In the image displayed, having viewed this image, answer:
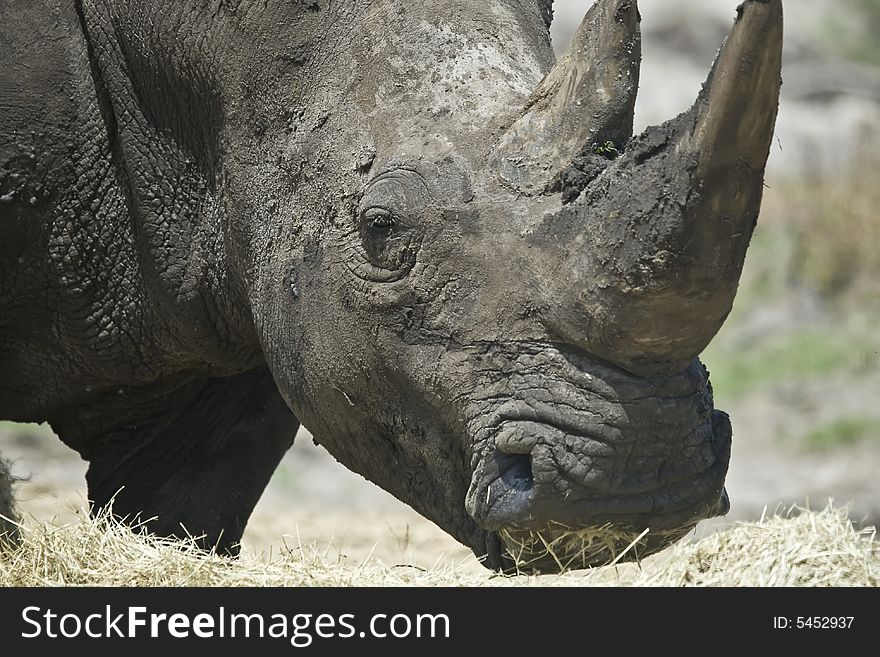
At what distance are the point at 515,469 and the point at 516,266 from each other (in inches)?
20.5

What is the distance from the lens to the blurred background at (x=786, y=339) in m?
8.75

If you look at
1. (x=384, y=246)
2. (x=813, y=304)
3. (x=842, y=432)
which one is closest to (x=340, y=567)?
(x=384, y=246)

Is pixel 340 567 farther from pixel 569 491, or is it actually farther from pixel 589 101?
pixel 589 101

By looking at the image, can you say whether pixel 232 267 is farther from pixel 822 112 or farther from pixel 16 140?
pixel 822 112

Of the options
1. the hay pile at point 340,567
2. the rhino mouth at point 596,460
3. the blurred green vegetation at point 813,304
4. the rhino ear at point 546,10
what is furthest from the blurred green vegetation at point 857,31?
the rhino mouth at point 596,460

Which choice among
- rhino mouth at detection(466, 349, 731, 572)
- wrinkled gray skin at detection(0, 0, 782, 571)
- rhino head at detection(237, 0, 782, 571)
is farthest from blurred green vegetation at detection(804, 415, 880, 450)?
rhino mouth at detection(466, 349, 731, 572)

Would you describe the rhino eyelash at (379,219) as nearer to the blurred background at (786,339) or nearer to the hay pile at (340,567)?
the hay pile at (340,567)

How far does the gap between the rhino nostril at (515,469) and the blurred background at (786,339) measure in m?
1.25

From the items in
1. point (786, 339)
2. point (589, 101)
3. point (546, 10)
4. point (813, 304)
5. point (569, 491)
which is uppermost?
point (813, 304)

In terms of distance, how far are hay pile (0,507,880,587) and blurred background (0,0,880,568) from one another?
1.43 ft

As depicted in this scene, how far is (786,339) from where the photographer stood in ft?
40.8

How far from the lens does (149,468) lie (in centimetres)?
604

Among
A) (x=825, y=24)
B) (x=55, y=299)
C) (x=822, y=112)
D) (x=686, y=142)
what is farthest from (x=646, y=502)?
(x=825, y=24)

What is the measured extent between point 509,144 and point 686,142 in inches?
24.2
